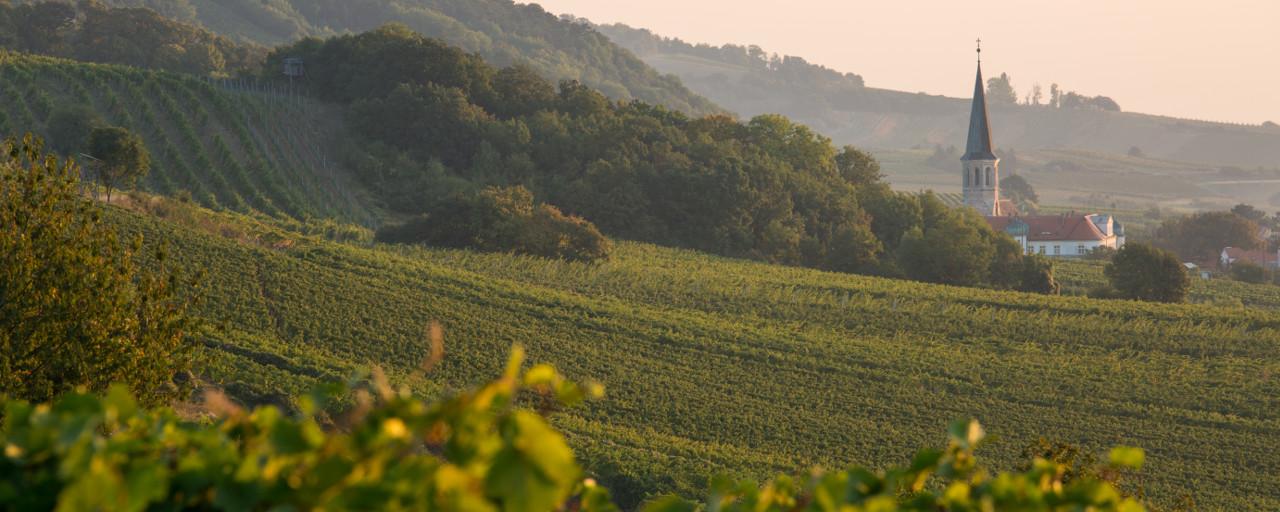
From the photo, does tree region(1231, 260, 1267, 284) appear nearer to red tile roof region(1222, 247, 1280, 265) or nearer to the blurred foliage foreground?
red tile roof region(1222, 247, 1280, 265)

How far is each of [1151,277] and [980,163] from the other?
46.7 metres

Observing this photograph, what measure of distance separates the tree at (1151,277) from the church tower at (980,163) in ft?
139

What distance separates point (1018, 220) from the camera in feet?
324

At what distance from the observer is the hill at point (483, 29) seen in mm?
161500

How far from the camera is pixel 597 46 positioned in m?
187

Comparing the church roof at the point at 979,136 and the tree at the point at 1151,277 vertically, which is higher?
the church roof at the point at 979,136

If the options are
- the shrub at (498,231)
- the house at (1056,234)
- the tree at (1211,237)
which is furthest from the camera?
the tree at (1211,237)

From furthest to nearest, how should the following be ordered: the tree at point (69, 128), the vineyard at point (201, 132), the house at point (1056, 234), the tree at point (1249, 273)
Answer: the house at point (1056, 234), the tree at point (1249, 273), the vineyard at point (201, 132), the tree at point (69, 128)

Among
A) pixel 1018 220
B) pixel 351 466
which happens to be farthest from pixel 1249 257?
pixel 351 466

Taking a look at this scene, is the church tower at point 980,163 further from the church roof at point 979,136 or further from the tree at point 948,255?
the tree at point 948,255

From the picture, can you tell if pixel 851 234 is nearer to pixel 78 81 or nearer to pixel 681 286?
pixel 681 286

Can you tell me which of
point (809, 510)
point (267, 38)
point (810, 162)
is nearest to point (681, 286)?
point (810, 162)

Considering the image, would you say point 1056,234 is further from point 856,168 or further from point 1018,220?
point 856,168

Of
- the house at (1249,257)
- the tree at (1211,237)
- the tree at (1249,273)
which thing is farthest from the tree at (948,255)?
the tree at (1211,237)
